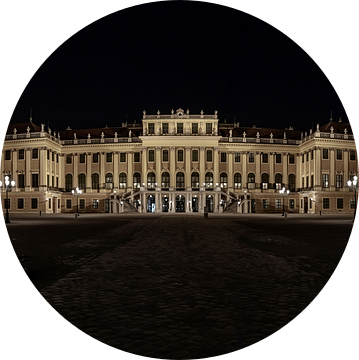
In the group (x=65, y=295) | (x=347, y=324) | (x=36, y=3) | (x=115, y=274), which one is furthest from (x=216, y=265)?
(x=36, y=3)

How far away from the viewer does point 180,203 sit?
218 feet

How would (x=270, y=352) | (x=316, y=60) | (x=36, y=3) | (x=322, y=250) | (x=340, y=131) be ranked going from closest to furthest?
(x=270, y=352)
(x=36, y=3)
(x=316, y=60)
(x=322, y=250)
(x=340, y=131)

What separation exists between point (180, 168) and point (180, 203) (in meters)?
5.99

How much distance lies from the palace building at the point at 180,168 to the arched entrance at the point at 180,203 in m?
0.17

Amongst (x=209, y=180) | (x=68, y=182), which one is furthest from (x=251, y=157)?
(x=68, y=182)

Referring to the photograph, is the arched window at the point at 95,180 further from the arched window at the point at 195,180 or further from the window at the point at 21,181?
the arched window at the point at 195,180

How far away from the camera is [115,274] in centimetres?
841

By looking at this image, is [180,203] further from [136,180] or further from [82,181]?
[82,181]

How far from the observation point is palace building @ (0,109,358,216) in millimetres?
64500

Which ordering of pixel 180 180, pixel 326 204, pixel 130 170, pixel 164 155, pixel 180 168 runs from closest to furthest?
pixel 326 204
pixel 180 168
pixel 180 180
pixel 164 155
pixel 130 170

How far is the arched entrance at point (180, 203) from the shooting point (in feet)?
217

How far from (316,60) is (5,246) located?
296cm

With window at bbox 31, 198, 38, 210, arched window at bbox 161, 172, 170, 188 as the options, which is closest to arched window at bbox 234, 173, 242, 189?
arched window at bbox 161, 172, 170, 188

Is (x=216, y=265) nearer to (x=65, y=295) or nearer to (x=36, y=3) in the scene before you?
(x=65, y=295)
